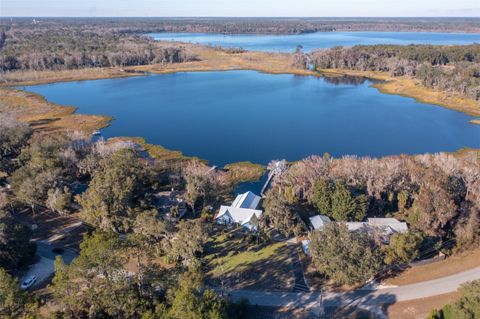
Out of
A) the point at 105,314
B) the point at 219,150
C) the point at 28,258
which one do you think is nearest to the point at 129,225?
the point at 28,258

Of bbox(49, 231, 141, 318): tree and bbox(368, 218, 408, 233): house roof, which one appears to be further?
bbox(368, 218, 408, 233): house roof

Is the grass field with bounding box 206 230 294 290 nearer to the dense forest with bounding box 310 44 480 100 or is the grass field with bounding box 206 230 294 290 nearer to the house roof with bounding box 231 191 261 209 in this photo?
the house roof with bounding box 231 191 261 209

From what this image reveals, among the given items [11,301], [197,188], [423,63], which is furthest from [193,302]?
[423,63]

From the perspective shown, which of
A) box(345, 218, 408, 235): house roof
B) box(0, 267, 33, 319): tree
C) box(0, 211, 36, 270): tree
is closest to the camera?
box(0, 267, 33, 319): tree

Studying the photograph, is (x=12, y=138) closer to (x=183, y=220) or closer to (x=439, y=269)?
(x=183, y=220)

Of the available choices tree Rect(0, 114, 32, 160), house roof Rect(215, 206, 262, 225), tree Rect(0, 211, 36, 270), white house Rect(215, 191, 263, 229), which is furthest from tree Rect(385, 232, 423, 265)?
tree Rect(0, 114, 32, 160)
